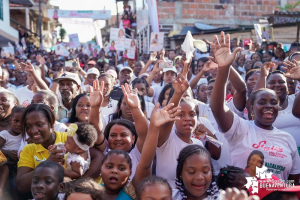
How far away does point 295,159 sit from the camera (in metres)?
3.45

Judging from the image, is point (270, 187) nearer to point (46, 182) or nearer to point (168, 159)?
point (168, 159)

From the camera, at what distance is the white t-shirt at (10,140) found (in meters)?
3.93

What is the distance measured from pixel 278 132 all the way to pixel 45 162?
6.32ft

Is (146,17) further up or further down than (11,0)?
further down

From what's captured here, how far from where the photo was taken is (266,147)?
3348mm

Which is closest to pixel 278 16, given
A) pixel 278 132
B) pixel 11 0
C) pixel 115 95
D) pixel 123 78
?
pixel 123 78

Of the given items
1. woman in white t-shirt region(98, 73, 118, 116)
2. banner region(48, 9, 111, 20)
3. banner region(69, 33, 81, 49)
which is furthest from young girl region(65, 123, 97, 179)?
banner region(48, 9, 111, 20)

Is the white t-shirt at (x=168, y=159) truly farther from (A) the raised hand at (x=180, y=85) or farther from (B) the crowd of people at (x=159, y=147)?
(A) the raised hand at (x=180, y=85)

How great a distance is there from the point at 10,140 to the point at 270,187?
258cm

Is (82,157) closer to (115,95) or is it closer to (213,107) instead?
(213,107)

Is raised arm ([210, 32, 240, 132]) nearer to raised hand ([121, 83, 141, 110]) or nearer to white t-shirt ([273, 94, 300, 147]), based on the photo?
raised hand ([121, 83, 141, 110])

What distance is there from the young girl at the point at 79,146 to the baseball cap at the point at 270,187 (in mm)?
1463

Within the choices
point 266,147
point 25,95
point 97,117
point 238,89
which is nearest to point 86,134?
point 97,117

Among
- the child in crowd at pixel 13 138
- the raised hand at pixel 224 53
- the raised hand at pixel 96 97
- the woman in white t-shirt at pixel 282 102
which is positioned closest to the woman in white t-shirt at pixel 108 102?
the child in crowd at pixel 13 138
